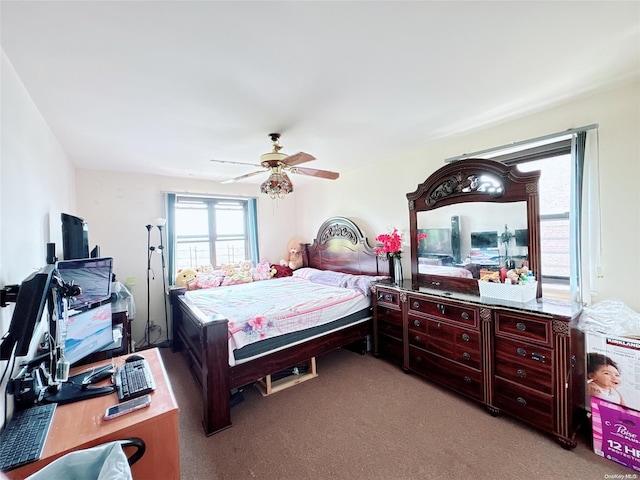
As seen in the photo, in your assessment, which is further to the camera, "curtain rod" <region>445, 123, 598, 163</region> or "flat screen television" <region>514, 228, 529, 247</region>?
"flat screen television" <region>514, 228, 529, 247</region>

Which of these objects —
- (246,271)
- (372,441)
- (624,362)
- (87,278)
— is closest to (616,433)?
(624,362)

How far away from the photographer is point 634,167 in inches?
74.7

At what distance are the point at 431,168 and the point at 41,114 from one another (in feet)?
11.9

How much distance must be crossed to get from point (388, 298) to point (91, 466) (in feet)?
8.55

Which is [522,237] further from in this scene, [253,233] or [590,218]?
[253,233]

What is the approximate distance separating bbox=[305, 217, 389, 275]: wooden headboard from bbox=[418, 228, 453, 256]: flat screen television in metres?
0.56

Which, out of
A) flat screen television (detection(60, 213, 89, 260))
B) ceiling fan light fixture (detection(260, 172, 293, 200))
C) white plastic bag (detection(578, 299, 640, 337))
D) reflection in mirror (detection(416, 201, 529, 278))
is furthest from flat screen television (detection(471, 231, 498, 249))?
flat screen television (detection(60, 213, 89, 260))

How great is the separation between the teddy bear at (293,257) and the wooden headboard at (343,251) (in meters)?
0.14

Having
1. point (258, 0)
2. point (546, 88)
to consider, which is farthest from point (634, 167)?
point (258, 0)

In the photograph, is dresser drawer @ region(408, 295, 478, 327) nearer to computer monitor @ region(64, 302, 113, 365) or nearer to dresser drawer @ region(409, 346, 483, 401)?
dresser drawer @ region(409, 346, 483, 401)

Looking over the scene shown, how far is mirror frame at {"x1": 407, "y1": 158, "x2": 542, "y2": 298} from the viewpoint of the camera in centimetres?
227

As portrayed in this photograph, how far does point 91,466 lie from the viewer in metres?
0.89

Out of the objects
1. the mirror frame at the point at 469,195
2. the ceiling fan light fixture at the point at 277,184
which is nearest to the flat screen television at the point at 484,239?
the mirror frame at the point at 469,195

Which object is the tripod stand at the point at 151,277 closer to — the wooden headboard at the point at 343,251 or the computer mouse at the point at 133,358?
the wooden headboard at the point at 343,251
